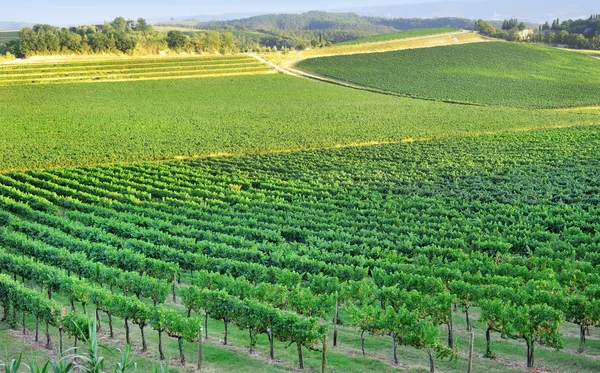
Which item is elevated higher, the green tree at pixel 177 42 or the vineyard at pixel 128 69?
the green tree at pixel 177 42

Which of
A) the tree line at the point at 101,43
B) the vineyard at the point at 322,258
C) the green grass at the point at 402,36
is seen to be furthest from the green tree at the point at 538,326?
the green grass at the point at 402,36

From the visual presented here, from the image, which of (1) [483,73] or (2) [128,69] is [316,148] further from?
(1) [483,73]

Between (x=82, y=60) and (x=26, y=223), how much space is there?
288 ft

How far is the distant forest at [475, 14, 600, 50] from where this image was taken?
461 feet

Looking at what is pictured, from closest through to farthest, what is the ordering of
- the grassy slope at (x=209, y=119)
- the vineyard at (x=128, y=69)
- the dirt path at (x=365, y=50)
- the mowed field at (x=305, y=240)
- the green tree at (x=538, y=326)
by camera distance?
the green tree at (x=538, y=326), the mowed field at (x=305, y=240), the grassy slope at (x=209, y=119), the vineyard at (x=128, y=69), the dirt path at (x=365, y=50)

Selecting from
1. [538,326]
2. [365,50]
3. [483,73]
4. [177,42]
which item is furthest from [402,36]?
[538,326]

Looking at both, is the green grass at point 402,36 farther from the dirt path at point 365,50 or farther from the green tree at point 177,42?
the green tree at point 177,42

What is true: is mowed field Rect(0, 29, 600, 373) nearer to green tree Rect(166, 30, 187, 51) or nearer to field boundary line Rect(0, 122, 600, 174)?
field boundary line Rect(0, 122, 600, 174)

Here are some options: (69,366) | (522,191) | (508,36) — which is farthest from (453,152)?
(508,36)

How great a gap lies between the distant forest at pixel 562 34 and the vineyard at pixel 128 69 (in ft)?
231

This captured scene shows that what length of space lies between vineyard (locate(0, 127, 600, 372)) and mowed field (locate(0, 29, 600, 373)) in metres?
0.10

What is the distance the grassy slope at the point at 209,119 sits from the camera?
2325 inches

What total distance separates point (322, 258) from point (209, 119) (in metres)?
52.9

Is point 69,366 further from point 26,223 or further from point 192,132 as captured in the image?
point 192,132
